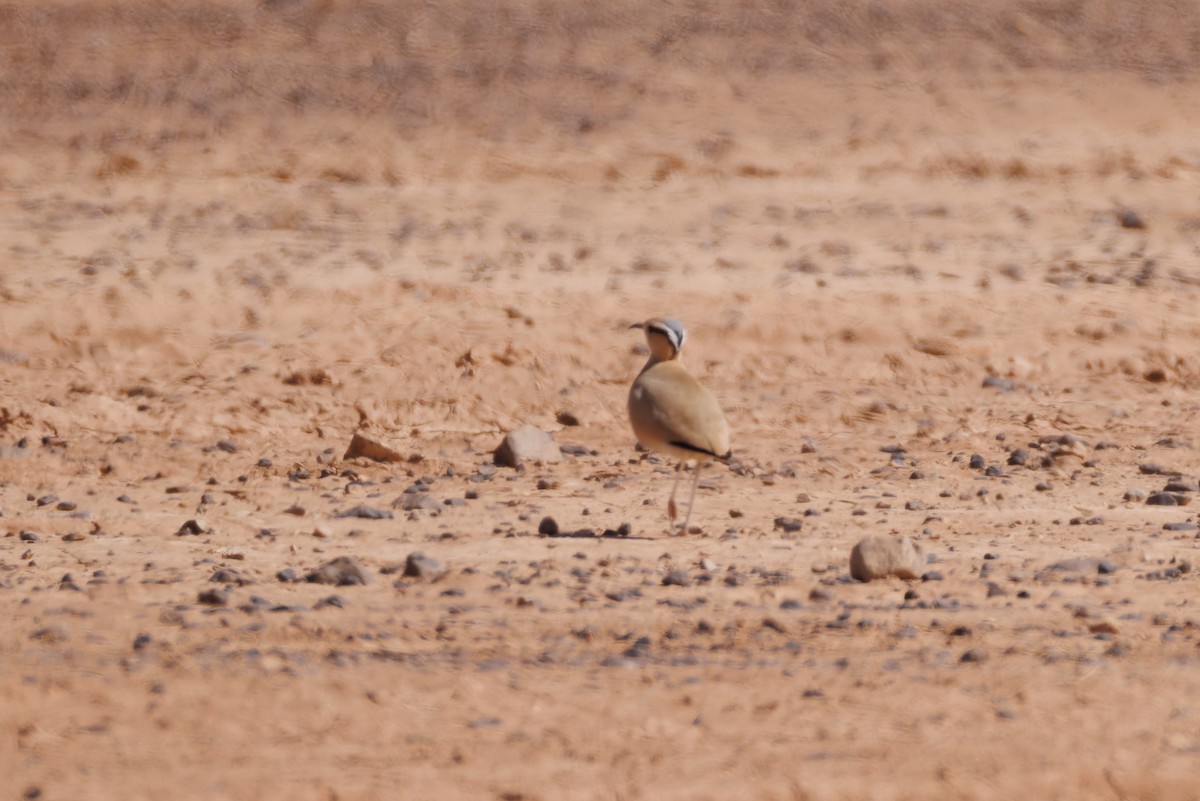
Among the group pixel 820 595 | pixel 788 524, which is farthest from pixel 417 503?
pixel 820 595

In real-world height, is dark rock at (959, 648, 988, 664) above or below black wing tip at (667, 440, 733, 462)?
below

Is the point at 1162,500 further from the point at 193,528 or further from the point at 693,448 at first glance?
the point at 193,528

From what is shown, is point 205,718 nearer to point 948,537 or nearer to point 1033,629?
point 1033,629

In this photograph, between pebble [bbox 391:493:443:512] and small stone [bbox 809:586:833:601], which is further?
pebble [bbox 391:493:443:512]

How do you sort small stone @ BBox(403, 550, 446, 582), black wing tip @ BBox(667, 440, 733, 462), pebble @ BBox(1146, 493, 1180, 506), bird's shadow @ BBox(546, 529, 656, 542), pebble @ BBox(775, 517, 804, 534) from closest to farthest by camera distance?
small stone @ BBox(403, 550, 446, 582)
black wing tip @ BBox(667, 440, 733, 462)
bird's shadow @ BBox(546, 529, 656, 542)
pebble @ BBox(775, 517, 804, 534)
pebble @ BBox(1146, 493, 1180, 506)

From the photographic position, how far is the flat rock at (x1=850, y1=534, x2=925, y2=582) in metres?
7.20

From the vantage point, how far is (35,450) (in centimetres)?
1008

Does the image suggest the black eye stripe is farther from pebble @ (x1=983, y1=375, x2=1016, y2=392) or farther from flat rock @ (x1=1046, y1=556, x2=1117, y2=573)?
pebble @ (x1=983, y1=375, x2=1016, y2=392)

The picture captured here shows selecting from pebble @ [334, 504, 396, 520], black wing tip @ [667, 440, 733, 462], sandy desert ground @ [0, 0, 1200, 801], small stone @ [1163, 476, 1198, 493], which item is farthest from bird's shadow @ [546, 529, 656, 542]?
small stone @ [1163, 476, 1198, 493]

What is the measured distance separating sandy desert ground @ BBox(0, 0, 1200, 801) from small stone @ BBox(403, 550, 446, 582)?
0.14 ft

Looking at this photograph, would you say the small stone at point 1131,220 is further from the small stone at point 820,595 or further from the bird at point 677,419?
the small stone at point 820,595

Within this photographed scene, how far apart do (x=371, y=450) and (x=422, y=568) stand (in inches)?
109

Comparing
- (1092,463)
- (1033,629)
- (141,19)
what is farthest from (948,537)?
(141,19)

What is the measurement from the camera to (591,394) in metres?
11.2
